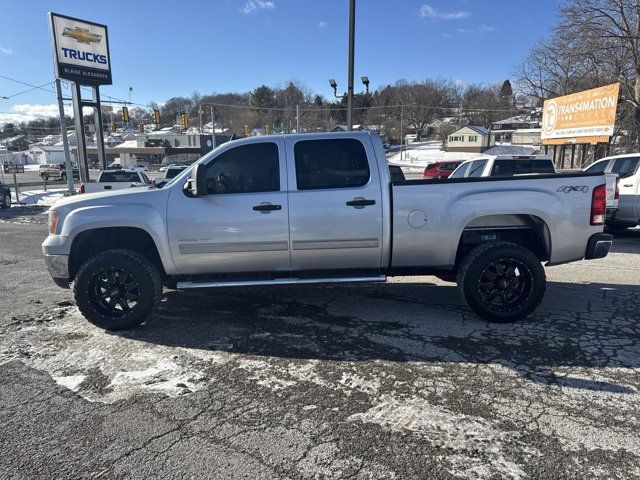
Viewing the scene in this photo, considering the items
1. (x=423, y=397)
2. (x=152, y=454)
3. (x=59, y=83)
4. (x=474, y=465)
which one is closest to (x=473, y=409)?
(x=423, y=397)

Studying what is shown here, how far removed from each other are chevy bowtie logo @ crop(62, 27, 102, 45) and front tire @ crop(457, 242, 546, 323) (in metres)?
23.9

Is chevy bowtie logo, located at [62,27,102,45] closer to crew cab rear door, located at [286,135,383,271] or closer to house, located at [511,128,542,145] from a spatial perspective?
crew cab rear door, located at [286,135,383,271]

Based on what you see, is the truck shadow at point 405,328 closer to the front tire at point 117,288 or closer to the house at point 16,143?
the front tire at point 117,288

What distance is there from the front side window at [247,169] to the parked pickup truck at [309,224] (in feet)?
0.03

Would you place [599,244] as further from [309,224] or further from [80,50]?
[80,50]

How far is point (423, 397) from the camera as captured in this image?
126 inches

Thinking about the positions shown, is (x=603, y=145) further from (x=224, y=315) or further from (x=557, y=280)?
(x=224, y=315)

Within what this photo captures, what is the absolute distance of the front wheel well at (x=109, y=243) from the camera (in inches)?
180

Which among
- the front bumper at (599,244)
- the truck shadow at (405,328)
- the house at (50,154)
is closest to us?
the truck shadow at (405,328)

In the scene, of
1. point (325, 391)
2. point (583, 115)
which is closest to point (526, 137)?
point (583, 115)

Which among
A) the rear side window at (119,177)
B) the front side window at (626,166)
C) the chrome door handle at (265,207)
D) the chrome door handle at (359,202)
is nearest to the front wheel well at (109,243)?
the chrome door handle at (265,207)

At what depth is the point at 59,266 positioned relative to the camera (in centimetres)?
452

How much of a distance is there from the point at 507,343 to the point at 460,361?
65cm

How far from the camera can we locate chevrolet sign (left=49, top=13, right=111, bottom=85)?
20828 mm
